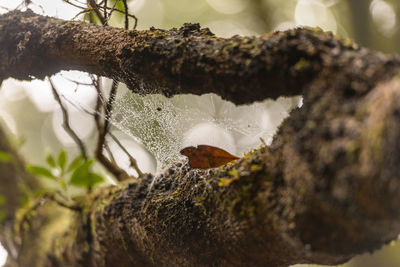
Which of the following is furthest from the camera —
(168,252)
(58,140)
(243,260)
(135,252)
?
(58,140)

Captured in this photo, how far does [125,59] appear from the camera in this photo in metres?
1.01

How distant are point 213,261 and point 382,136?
680mm

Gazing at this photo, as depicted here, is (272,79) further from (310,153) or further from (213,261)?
(213,261)

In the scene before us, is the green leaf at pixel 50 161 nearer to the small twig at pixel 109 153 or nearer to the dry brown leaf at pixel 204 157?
the small twig at pixel 109 153

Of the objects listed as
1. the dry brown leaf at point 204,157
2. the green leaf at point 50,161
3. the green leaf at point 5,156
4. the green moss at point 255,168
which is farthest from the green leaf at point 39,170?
the green moss at point 255,168

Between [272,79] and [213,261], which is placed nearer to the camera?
[272,79]

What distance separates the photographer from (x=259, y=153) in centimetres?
92

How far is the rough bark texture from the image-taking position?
62 centimetres

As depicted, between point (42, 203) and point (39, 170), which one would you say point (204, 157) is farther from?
point (42, 203)

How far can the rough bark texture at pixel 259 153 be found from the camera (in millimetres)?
618

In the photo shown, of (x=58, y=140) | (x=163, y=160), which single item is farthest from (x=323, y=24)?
(x=58, y=140)

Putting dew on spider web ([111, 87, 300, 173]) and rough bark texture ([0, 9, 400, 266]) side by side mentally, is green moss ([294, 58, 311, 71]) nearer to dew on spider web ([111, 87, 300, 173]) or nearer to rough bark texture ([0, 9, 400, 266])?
rough bark texture ([0, 9, 400, 266])

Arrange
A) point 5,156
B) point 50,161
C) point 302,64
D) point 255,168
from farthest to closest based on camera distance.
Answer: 1. point 5,156
2. point 50,161
3. point 255,168
4. point 302,64

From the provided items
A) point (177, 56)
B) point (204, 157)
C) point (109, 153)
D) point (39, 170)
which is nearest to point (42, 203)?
point (39, 170)
